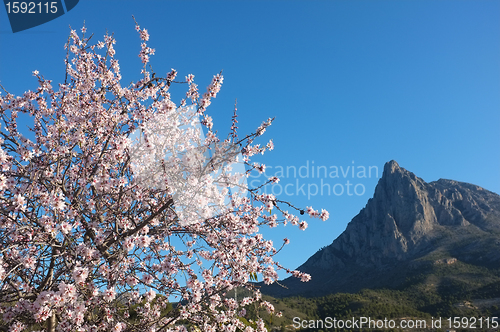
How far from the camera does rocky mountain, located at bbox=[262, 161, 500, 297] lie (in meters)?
96.6

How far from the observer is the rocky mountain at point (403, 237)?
9656 centimetres

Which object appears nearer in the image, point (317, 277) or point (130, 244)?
point (130, 244)

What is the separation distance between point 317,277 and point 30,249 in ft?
416

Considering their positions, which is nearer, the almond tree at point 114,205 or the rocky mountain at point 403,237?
the almond tree at point 114,205

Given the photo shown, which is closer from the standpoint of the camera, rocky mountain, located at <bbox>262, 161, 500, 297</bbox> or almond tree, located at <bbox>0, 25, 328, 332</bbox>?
almond tree, located at <bbox>0, 25, 328, 332</bbox>

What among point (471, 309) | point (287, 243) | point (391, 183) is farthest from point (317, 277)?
point (287, 243)

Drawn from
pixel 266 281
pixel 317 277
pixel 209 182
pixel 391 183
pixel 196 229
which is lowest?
pixel 266 281

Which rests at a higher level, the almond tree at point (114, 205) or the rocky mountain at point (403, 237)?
the rocky mountain at point (403, 237)

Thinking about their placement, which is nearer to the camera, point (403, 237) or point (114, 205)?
point (114, 205)

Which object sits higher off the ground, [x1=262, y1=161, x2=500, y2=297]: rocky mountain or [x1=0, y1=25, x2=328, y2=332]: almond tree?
[x1=262, y1=161, x2=500, y2=297]: rocky mountain

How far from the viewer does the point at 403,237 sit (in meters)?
119

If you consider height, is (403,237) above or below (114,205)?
above

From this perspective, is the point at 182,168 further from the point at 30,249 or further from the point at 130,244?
the point at 30,249

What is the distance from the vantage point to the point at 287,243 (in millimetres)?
7832
